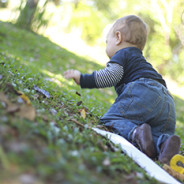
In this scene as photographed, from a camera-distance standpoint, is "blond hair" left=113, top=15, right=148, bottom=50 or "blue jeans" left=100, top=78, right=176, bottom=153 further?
"blond hair" left=113, top=15, right=148, bottom=50

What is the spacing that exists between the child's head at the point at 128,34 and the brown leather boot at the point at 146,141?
3.82ft

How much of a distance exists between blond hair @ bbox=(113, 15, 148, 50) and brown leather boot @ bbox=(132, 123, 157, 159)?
118 centimetres

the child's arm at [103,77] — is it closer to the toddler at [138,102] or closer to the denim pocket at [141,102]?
the toddler at [138,102]

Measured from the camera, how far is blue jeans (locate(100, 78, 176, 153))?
2211 millimetres

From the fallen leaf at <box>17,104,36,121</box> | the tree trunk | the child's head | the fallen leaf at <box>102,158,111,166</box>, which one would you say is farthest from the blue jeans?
the tree trunk

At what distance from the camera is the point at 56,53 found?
23.9ft

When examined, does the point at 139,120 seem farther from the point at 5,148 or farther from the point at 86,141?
the point at 5,148

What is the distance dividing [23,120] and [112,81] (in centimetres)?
134

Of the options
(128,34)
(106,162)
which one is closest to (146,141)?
(106,162)

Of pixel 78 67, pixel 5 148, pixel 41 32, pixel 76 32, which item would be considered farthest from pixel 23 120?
pixel 76 32

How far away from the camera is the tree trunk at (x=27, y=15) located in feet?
Result: 25.3

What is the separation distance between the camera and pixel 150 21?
1877 cm

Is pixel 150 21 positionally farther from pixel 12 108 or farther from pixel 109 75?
pixel 12 108

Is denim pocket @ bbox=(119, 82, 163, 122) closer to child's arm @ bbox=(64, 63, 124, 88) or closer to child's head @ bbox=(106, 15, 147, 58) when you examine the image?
child's arm @ bbox=(64, 63, 124, 88)
